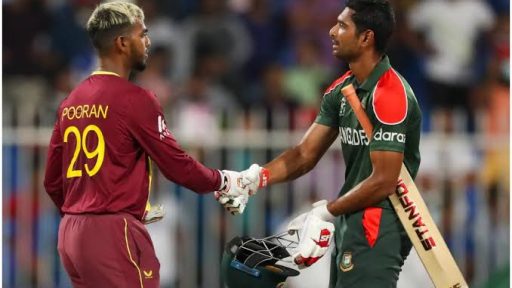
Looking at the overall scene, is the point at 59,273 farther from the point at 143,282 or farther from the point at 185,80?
the point at 143,282

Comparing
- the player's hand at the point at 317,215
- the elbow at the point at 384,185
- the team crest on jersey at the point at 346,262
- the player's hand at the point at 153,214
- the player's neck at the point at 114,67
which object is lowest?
the team crest on jersey at the point at 346,262

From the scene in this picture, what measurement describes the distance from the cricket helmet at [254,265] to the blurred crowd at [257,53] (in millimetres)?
→ 5002

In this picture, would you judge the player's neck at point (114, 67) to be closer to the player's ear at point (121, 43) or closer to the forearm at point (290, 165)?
the player's ear at point (121, 43)

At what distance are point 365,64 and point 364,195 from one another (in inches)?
26.9

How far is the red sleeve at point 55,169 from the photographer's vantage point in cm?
662

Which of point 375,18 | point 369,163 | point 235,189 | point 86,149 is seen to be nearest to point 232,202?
point 235,189

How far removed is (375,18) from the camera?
669 centimetres

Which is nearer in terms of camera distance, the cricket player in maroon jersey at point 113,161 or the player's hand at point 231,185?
the cricket player in maroon jersey at point 113,161

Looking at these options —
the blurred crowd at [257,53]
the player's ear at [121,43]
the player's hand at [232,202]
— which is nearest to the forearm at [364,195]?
the player's hand at [232,202]

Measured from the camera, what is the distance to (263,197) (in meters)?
10.4

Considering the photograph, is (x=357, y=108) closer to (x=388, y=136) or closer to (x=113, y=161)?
(x=388, y=136)

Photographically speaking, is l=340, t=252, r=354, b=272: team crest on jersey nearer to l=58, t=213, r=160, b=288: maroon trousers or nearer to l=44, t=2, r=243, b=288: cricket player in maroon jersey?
l=44, t=2, r=243, b=288: cricket player in maroon jersey

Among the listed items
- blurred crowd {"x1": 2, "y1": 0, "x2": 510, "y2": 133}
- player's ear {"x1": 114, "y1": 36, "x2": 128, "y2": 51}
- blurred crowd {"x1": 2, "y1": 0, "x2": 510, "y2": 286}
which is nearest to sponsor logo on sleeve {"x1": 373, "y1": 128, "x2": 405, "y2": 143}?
player's ear {"x1": 114, "y1": 36, "x2": 128, "y2": 51}

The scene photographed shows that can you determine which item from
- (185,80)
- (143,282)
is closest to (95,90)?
(143,282)
